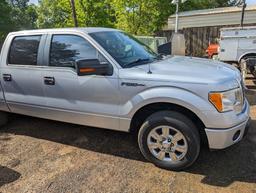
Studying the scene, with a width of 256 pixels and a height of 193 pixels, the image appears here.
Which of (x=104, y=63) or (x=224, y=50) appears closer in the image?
(x=104, y=63)

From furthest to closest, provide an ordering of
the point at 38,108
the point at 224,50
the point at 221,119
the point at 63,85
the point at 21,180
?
1. the point at 224,50
2. the point at 38,108
3. the point at 63,85
4. the point at 21,180
5. the point at 221,119

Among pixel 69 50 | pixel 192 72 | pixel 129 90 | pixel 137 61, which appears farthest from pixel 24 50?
pixel 192 72

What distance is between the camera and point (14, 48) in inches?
195

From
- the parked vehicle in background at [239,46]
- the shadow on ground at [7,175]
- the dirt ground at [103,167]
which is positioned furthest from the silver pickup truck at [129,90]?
the parked vehicle in background at [239,46]

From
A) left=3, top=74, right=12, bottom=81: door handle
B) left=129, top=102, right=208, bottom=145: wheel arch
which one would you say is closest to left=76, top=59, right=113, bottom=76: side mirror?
left=129, top=102, right=208, bottom=145: wheel arch

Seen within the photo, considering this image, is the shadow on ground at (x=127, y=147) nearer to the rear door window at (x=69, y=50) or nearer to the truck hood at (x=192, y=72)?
the truck hood at (x=192, y=72)

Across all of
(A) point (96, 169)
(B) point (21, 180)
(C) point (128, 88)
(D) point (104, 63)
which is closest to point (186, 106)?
(C) point (128, 88)

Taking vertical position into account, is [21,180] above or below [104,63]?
below

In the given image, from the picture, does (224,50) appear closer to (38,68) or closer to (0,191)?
(38,68)

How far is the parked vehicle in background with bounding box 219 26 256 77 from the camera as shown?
884 cm

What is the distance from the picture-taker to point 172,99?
11.6 ft

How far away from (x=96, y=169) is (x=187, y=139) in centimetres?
130

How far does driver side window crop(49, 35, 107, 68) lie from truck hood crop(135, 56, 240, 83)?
850 millimetres

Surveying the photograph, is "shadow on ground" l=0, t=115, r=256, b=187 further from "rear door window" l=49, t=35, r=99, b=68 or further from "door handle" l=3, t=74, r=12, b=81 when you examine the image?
"rear door window" l=49, t=35, r=99, b=68
